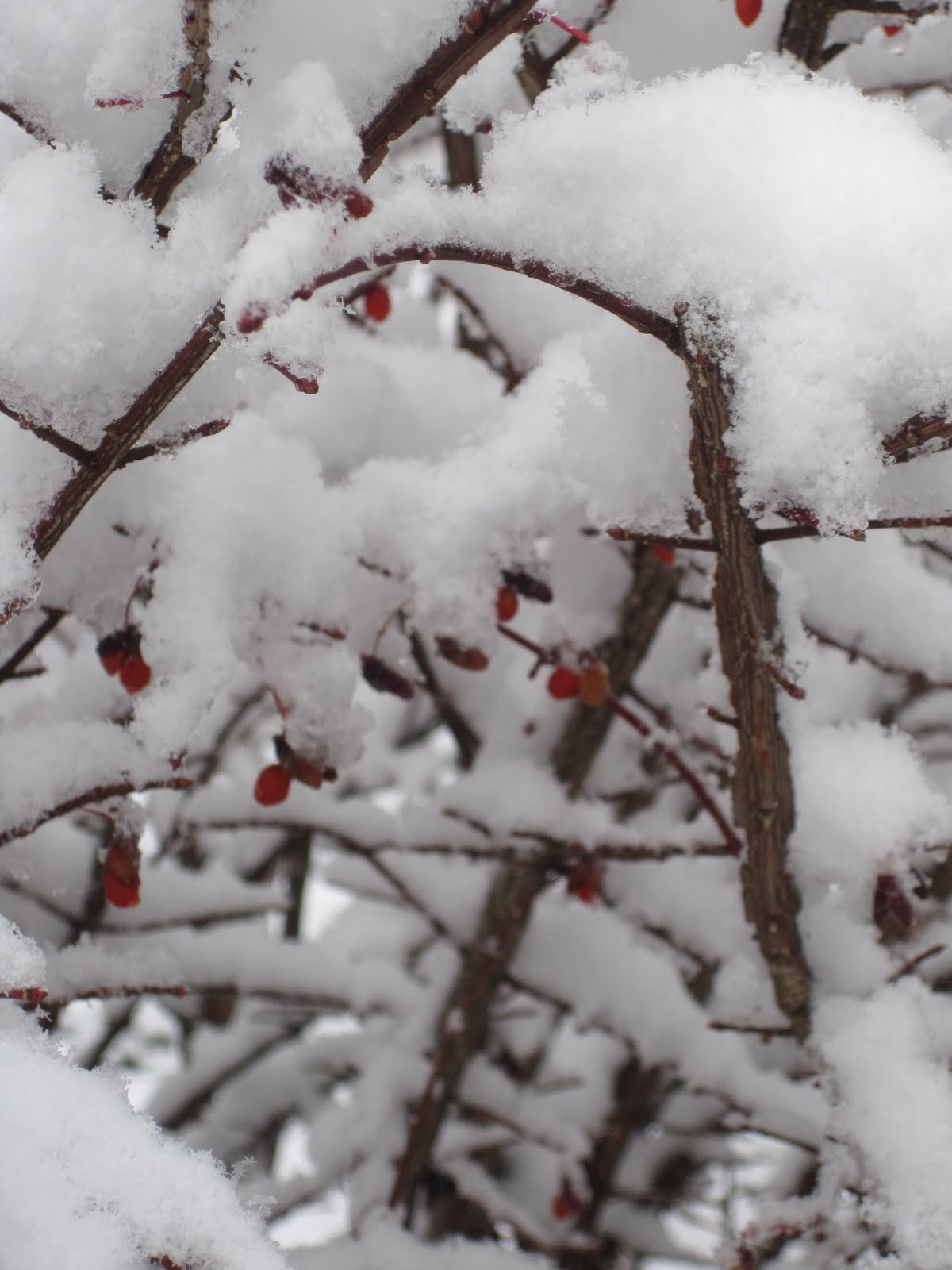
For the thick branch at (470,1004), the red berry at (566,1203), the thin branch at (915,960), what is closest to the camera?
the thin branch at (915,960)

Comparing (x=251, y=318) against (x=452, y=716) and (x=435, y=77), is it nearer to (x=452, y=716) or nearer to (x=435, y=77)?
(x=435, y=77)

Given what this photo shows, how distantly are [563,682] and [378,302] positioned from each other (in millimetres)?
738

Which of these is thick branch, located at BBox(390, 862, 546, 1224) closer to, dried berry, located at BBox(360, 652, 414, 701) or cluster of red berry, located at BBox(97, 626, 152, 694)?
dried berry, located at BBox(360, 652, 414, 701)

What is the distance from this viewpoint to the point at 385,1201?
6.05 ft

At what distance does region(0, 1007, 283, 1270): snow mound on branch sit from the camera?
0.62 m

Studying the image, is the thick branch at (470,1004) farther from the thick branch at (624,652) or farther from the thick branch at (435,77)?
the thick branch at (435,77)

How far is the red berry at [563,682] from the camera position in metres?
1.44

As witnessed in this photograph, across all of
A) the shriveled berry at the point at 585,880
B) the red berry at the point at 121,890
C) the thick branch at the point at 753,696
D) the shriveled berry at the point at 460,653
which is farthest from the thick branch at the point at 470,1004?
the red berry at the point at 121,890

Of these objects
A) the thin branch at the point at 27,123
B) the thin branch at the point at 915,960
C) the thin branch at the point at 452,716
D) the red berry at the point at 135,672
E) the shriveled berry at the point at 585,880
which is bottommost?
the red berry at the point at 135,672

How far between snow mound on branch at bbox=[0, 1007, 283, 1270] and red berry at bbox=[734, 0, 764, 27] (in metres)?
1.15

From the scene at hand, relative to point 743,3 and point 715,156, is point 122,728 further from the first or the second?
point 743,3

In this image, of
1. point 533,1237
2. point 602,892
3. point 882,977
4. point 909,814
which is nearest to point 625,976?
point 602,892

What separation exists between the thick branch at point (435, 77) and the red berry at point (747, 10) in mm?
450

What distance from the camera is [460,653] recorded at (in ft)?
4.39
